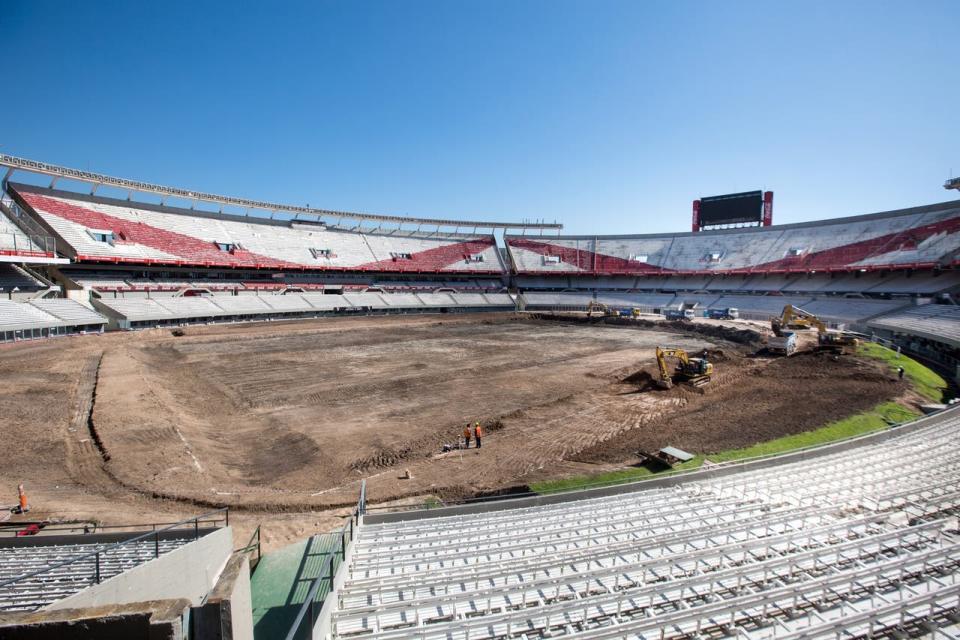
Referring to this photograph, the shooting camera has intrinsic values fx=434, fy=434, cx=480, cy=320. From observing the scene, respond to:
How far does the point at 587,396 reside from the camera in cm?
2011

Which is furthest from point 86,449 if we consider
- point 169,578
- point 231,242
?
point 231,242

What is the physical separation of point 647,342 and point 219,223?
48418 millimetres

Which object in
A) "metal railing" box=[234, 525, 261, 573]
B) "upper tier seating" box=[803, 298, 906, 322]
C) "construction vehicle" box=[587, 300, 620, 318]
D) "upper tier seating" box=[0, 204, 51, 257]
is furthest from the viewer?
"construction vehicle" box=[587, 300, 620, 318]

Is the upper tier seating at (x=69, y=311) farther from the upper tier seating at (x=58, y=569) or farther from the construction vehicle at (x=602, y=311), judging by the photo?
the construction vehicle at (x=602, y=311)

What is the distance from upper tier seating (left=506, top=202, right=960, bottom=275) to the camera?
41969mm

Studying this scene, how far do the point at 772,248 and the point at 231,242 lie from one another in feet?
216

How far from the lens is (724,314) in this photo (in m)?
47.1

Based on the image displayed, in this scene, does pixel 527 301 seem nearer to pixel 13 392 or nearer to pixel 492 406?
pixel 492 406

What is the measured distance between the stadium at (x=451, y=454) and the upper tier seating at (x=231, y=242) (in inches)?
14.3

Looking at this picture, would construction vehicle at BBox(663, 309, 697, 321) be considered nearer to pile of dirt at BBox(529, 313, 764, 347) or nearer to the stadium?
the stadium

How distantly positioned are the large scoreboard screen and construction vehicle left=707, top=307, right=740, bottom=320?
59.2 ft

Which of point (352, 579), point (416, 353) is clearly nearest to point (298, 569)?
point (352, 579)

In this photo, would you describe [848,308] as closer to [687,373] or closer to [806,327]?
[806,327]

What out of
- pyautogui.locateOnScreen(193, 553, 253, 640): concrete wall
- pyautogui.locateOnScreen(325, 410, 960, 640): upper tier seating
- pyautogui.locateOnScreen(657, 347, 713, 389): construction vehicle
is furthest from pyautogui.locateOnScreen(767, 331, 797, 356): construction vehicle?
pyautogui.locateOnScreen(193, 553, 253, 640): concrete wall
